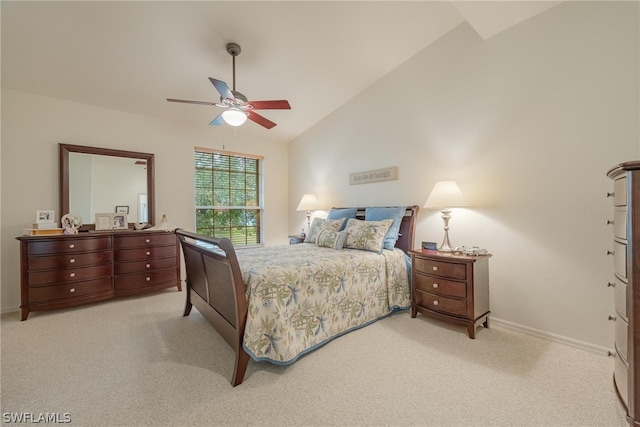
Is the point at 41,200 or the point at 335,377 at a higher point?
the point at 41,200

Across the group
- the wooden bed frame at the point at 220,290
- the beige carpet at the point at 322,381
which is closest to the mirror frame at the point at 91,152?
the beige carpet at the point at 322,381

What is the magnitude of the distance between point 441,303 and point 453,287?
0.22 metres

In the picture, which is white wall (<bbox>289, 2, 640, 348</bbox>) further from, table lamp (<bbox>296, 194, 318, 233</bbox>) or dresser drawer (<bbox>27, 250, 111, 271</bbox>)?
dresser drawer (<bbox>27, 250, 111, 271</bbox>)

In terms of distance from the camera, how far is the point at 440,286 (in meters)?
2.58

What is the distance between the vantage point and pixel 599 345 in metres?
2.10

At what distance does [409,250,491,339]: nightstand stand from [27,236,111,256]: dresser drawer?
12.4 feet

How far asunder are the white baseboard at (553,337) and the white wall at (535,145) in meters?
0.03

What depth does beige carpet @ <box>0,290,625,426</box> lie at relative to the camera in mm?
1491

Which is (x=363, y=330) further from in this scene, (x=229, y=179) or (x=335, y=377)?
(x=229, y=179)

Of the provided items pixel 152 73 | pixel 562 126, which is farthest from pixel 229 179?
pixel 562 126

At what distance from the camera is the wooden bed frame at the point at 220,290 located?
1782 mm

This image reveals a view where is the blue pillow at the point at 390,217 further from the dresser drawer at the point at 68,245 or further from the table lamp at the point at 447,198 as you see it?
the dresser drawer at the point at 68,245

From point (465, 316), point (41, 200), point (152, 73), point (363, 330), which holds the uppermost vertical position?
point (152, 73)

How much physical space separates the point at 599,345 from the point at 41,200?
5.97m
